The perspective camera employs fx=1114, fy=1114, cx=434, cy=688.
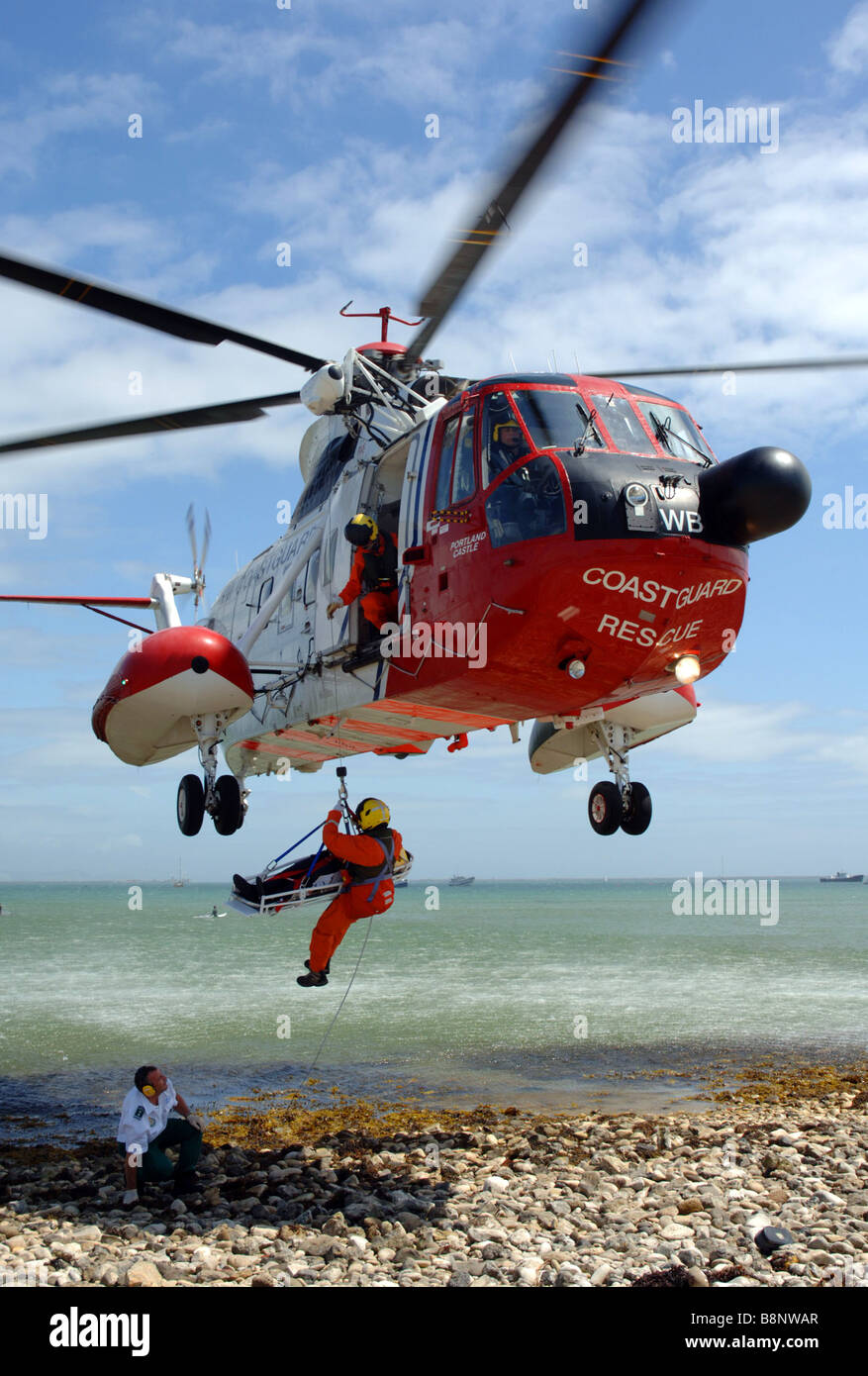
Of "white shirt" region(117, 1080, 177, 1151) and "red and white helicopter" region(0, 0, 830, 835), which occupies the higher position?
"red and white helicopter" region(0, 0, 830, 835)

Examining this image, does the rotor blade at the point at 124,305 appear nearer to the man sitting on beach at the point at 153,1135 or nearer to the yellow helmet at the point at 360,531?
the yellow helmet at the point at 360,531

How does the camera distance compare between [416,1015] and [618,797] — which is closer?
[618,797]

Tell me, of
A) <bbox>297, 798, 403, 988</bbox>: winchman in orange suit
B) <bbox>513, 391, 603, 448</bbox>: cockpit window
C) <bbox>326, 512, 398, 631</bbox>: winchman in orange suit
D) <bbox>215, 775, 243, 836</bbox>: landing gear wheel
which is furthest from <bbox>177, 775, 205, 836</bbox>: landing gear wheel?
<bbox>513, 391, 603, 448</bbox>: cockpit window

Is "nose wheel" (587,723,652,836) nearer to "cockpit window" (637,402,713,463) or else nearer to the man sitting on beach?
"cockpit window" (637,402,713,463)

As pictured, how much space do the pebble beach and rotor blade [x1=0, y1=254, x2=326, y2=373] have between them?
7410mm

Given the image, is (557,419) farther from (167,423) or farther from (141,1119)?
(141,1119)

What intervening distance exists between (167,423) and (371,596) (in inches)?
120

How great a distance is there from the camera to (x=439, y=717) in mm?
10305

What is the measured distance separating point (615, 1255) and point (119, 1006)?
22681mm

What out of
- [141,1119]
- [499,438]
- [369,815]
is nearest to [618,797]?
[369,815]

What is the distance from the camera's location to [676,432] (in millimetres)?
8398

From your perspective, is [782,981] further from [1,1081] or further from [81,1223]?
[81,1223]

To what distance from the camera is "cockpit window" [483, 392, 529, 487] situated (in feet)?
26.6
